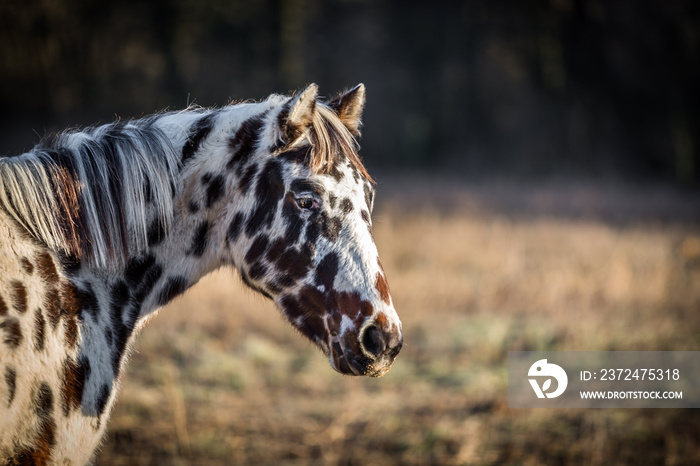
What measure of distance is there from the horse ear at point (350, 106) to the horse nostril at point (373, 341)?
107cm

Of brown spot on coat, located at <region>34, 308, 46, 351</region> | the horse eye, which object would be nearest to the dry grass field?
the horse eye

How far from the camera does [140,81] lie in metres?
18.6

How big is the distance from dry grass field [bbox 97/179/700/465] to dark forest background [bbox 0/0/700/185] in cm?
915

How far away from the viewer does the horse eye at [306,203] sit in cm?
221

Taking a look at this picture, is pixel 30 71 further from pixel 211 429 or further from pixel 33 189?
pixel 33 189

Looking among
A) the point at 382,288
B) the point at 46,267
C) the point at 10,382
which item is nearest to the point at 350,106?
the point at 382,288

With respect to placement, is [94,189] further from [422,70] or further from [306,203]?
[422,70]

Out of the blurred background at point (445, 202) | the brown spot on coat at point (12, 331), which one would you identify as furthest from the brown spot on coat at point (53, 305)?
the blurred background at point (445, 202)

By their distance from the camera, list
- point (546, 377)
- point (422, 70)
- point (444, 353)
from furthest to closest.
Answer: point (422, 70), point (444, 353), point (546, 377)

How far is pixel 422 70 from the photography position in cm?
2258

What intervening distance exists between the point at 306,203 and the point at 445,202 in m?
9.91

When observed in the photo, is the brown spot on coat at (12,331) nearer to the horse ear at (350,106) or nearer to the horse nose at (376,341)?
the horse nose at (376,341)

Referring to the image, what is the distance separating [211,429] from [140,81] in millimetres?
17257

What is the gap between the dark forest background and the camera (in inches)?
688
